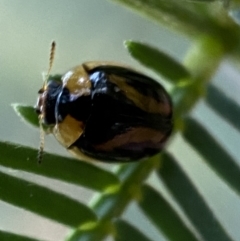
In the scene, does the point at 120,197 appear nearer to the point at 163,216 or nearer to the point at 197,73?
the point at 163,216

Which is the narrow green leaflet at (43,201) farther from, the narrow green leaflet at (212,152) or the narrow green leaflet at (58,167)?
the narrow green leaflet at (212,152)

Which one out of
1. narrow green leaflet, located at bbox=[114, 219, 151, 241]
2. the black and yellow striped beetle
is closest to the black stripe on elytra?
the black and yellow striped beetle

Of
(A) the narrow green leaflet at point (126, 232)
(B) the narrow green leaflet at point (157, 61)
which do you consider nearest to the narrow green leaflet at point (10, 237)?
(A) the narrow green leaflet at point (126, 232)

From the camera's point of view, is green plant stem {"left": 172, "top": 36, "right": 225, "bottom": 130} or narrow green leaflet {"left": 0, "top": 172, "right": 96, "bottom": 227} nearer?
narrow green leaflet {"left": 0, "top": 172, "right": 96, "bottom": 227}

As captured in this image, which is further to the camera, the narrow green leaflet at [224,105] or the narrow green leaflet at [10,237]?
the narrow green leaflet at [224,105]

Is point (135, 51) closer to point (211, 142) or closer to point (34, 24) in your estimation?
point (211, 142)

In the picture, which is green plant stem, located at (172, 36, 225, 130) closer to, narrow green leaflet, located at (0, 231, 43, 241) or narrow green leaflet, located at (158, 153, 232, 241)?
narrow green leaflet, located at (158, 153, 232, 241)
